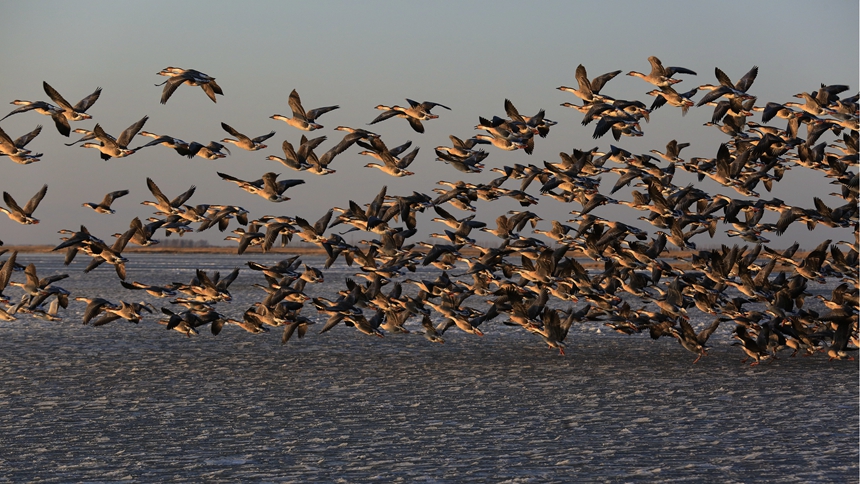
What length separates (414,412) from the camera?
52.7 ft

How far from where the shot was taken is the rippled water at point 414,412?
12500 millimetres

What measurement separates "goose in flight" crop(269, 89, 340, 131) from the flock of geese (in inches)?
1.5

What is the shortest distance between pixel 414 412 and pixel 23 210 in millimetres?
11768

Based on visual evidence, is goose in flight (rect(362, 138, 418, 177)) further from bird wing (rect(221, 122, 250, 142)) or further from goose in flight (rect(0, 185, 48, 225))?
goose in flight (rect(0, 185, 48, 225))

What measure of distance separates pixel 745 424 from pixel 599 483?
15.0ft

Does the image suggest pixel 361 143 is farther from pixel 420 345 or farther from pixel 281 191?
pixel 420 345

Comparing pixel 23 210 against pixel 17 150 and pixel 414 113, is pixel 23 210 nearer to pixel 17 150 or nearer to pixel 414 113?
pixel 17 150

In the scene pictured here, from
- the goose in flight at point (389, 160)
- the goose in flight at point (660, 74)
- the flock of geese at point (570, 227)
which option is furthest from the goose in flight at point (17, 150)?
the goose in flight at point (660, 74)

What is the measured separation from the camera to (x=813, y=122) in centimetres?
2239

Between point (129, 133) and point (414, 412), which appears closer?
point (414, 412)

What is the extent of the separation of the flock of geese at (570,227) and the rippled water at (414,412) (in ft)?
2.99

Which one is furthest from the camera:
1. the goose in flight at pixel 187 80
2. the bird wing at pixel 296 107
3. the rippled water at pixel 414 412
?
the bird wing at pixel 296 107

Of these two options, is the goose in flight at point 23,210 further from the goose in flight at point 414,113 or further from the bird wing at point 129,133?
the goose in flight at point 414,113

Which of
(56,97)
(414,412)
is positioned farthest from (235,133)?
(414,412)
